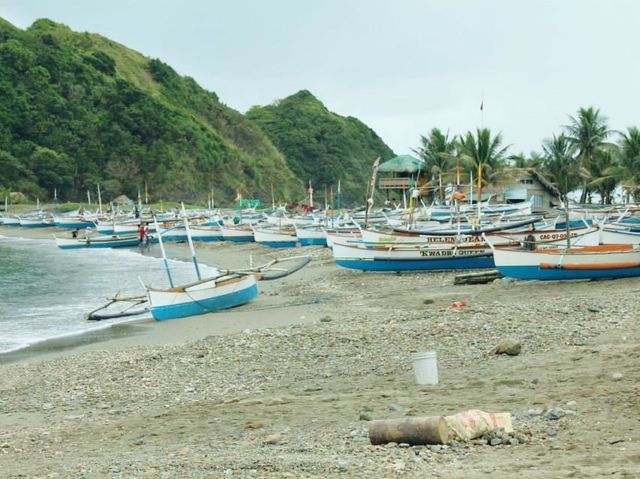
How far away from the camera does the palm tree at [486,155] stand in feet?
219

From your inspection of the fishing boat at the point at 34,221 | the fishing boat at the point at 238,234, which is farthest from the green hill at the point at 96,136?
the fishing boat at the point at 238,234

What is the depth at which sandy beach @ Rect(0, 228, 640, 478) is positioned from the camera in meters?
7.77

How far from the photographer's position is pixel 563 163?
66375 millimetres

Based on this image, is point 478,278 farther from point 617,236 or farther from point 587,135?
point 587,135

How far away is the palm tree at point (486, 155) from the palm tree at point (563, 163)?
10.8ft

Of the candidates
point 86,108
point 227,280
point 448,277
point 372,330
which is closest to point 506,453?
point 372,330

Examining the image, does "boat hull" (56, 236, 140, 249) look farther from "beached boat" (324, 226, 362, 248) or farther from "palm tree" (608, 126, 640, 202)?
"palm tree" (608, 126, 640, 202)

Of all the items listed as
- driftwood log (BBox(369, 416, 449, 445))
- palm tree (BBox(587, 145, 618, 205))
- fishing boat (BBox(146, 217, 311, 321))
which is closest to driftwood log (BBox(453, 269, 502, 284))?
fishing boat (BBox(146, 217, 311, 321))

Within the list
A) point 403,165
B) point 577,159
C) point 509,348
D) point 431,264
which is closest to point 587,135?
point 577,159

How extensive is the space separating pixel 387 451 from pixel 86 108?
354 ft

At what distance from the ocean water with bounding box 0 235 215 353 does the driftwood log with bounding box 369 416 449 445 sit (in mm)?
14147

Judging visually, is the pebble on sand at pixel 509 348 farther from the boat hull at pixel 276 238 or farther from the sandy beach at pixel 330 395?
the boat hull at pixel 276 238

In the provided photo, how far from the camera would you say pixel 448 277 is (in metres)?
28.1

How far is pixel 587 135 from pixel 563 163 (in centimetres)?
304
